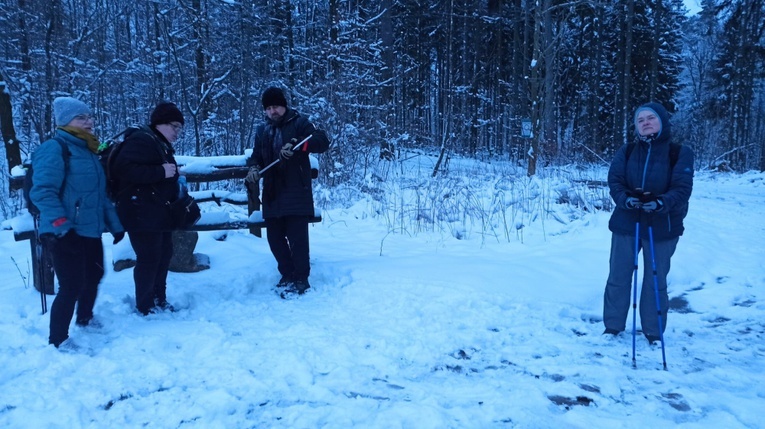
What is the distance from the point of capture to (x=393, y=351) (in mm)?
3748

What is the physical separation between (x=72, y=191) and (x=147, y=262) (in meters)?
0.84

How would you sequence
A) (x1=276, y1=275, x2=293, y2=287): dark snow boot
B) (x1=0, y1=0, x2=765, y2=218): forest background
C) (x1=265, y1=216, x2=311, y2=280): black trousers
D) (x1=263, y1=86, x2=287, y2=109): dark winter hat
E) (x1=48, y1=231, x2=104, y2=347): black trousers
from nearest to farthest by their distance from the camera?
(x1=48, y1=231, x2=104, y2=347): black trousers, (x1=263, y1=86, x2=287, y2=109): dark winter hat, (x1=265, y1=216, x2=311, y2=280): black trousers, (x1=276, y1=275, x2=293, y2=287): dark snow boot, (x1=0, y1=0, x2=765, y2=218): forest background

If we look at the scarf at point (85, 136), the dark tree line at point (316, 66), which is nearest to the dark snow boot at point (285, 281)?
the scarf at point (85, 136)

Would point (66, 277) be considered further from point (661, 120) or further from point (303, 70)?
point (303, 70)

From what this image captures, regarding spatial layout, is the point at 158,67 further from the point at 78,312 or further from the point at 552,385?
the point at 552,385

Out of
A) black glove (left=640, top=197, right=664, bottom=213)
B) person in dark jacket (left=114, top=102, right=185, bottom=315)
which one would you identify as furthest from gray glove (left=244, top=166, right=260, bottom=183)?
black glove (left=640, top=197, right=664, bottom=213)

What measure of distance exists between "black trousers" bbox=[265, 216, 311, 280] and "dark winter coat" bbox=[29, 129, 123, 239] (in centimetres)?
152

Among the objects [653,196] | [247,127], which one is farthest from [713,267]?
[247,127]

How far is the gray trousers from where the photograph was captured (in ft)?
12.7

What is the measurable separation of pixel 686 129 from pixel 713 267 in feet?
115

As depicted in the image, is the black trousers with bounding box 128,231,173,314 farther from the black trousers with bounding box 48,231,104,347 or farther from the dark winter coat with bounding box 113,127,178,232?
the black trousers with bounding box 48,231,104,347

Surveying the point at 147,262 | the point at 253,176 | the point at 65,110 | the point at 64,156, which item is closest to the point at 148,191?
the point at 147,262

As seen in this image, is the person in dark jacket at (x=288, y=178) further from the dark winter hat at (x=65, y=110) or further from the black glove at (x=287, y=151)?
the dark winter hat at (x=65, y=110)

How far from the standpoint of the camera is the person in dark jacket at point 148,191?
3.95 meters
